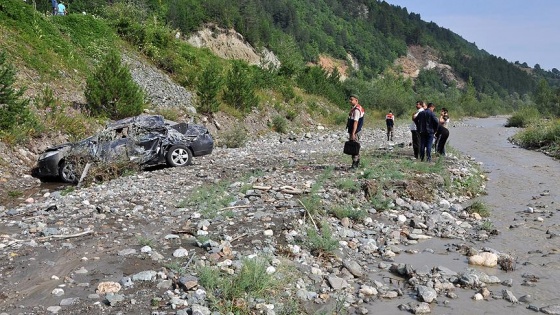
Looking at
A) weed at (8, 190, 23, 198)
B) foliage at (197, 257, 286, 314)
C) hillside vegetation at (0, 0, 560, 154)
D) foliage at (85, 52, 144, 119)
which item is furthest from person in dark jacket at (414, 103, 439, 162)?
foliage at (85, 52, 144, 119)

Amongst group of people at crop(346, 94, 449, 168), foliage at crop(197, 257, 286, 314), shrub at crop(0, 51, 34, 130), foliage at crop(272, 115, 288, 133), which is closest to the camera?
foliage at crop(197, 257, 286, 314)

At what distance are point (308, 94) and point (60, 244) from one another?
1444 inches

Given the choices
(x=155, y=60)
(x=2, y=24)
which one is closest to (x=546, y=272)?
(x=2, y=24)

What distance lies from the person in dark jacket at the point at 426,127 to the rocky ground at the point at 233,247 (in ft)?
9.03

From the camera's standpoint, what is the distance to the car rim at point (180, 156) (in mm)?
14077

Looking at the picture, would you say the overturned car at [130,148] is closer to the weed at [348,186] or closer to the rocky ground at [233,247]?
the rocky ground at [233,247]

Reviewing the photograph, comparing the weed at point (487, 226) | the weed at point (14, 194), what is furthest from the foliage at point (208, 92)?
the weed at point (487, 226)

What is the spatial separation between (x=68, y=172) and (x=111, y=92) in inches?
287

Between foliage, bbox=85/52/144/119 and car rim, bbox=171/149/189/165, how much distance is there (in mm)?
6507

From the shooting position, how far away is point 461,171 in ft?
47.4

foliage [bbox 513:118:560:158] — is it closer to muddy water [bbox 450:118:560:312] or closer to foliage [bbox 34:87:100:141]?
muddy water [bbox 450:118:560:312]

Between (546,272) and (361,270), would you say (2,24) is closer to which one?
(361,270)

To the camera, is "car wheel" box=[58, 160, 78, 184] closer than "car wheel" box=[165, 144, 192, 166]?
Yes

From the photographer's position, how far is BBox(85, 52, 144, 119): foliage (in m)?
19.1
